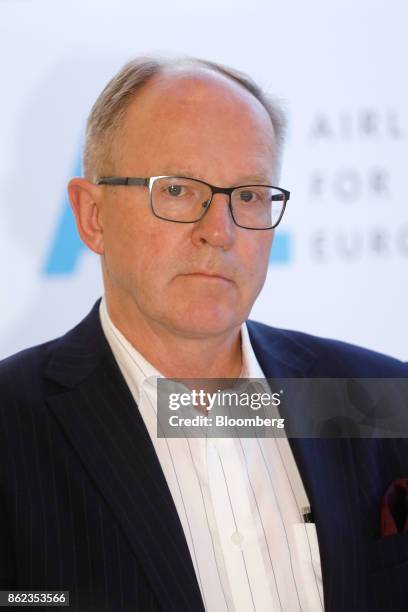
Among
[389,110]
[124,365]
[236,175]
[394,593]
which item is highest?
[389,110]

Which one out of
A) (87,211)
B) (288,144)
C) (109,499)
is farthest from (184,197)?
(288,144)

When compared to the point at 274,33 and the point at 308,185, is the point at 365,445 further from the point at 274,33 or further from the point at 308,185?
the point at 274,33

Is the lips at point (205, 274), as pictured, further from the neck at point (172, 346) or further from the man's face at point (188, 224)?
the neck at point (172, 346)

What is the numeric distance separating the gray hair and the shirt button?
0.88 m

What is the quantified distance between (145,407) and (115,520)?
29cm

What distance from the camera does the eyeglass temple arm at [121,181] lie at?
166cm

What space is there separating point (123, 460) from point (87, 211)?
25.3 inches

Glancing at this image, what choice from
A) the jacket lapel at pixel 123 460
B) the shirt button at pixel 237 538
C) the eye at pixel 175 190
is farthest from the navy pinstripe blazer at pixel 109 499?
the eye at pixel 175 190

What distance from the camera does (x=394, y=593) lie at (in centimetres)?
157

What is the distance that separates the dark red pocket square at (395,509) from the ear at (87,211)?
890 millimetres

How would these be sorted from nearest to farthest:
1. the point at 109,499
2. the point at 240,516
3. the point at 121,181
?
1. the point at 109,499
2. the point at 240,516
3. the point at 121,181

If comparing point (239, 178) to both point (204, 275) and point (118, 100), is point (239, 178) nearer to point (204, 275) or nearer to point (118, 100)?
point (204, 275)

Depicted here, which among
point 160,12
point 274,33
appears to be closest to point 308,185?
point 274,33

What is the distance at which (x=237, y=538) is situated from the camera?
5.08 ft
